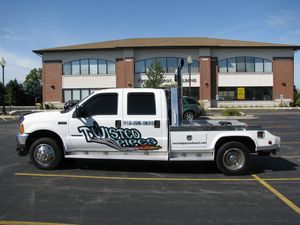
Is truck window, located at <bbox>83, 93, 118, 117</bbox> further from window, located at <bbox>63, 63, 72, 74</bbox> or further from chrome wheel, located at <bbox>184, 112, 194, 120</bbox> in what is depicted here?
window, located at <bbox>63, 63, 72, 74</bbox>

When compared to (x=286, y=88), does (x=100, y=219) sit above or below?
below

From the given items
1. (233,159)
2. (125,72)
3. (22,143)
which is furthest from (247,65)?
(22,143)

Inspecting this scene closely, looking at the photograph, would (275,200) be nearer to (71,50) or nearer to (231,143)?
(231,143)

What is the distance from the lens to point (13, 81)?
71812 mm

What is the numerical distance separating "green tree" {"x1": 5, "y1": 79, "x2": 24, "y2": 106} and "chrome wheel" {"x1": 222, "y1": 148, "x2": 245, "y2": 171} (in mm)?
64783

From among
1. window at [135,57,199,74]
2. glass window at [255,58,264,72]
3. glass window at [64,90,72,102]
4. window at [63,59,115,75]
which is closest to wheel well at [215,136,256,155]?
window at [135,57,199,74]

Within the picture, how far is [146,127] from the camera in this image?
8117 mm

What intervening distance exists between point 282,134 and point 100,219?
1249 centimetres

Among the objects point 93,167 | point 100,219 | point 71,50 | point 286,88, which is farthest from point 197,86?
point 100,219

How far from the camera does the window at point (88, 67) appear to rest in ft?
161

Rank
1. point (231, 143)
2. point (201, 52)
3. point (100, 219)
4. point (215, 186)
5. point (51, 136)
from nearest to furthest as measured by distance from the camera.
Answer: point (100, 219) → point (215, 186) → point (231, 143) → point (51, 136) → point (201, 52)

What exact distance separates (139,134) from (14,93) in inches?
2674

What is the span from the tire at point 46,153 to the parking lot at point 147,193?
0.19 meters

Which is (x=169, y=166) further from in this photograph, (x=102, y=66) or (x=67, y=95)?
(x=67, y=95)
